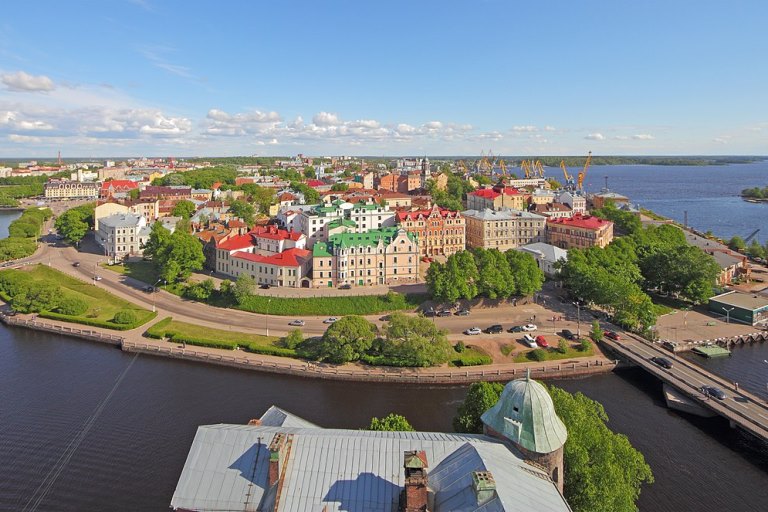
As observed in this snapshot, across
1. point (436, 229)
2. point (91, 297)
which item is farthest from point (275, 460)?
point (436, 229)

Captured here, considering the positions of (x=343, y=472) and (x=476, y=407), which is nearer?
(x=343, y=472)

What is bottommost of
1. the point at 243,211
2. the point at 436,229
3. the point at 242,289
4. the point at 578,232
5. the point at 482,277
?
the point at 242,289

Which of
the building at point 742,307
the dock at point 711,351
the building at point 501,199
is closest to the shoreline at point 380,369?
the dock at point 711,351

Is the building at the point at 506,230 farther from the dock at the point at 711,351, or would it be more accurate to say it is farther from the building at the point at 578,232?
the dock at the point at 711,351

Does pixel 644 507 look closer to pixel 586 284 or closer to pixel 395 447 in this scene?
pixel 395 447

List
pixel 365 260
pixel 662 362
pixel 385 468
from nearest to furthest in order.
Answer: pixel 385 468 < pixel 662 362 < pixel 365 260

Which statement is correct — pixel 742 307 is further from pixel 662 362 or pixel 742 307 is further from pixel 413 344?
pixel 413 344

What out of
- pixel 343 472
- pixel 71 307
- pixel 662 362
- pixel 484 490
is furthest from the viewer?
pixel 71 307

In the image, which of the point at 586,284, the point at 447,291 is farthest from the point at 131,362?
the point at 586,284
